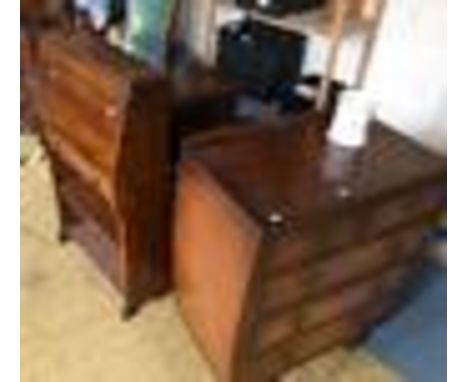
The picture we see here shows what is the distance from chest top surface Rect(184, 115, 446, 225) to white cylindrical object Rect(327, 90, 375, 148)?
0.04 meters

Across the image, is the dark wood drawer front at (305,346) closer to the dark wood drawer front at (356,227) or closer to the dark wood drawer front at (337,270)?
the dark wood drawer front at (337,270)

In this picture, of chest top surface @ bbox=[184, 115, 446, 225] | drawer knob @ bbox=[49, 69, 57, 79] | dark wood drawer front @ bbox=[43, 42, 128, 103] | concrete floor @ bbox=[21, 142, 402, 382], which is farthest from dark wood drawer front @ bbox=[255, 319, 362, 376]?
drawer knob @ bbox=[49, 69, 57, 79]

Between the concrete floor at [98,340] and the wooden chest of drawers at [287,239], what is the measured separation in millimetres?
100

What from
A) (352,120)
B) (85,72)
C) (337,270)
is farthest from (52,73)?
(337,270)

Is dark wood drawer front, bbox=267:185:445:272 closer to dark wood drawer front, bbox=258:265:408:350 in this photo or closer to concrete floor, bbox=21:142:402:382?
dark wood drawer front, bbox=258:265:408:350

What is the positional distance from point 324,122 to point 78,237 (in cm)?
90

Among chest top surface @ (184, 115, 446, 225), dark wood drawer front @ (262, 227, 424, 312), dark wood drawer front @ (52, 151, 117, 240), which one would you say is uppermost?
chest top surface @ (184, 115, 446, 225)

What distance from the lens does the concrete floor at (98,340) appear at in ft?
5.53

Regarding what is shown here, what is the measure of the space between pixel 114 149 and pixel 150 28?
0.57 metres

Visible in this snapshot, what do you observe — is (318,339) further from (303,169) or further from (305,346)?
(303,169)

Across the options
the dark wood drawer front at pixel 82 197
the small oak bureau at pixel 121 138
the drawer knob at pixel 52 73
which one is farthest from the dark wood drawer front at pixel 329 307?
the drawer knob at pixel 52 73

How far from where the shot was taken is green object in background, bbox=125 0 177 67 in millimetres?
1928
